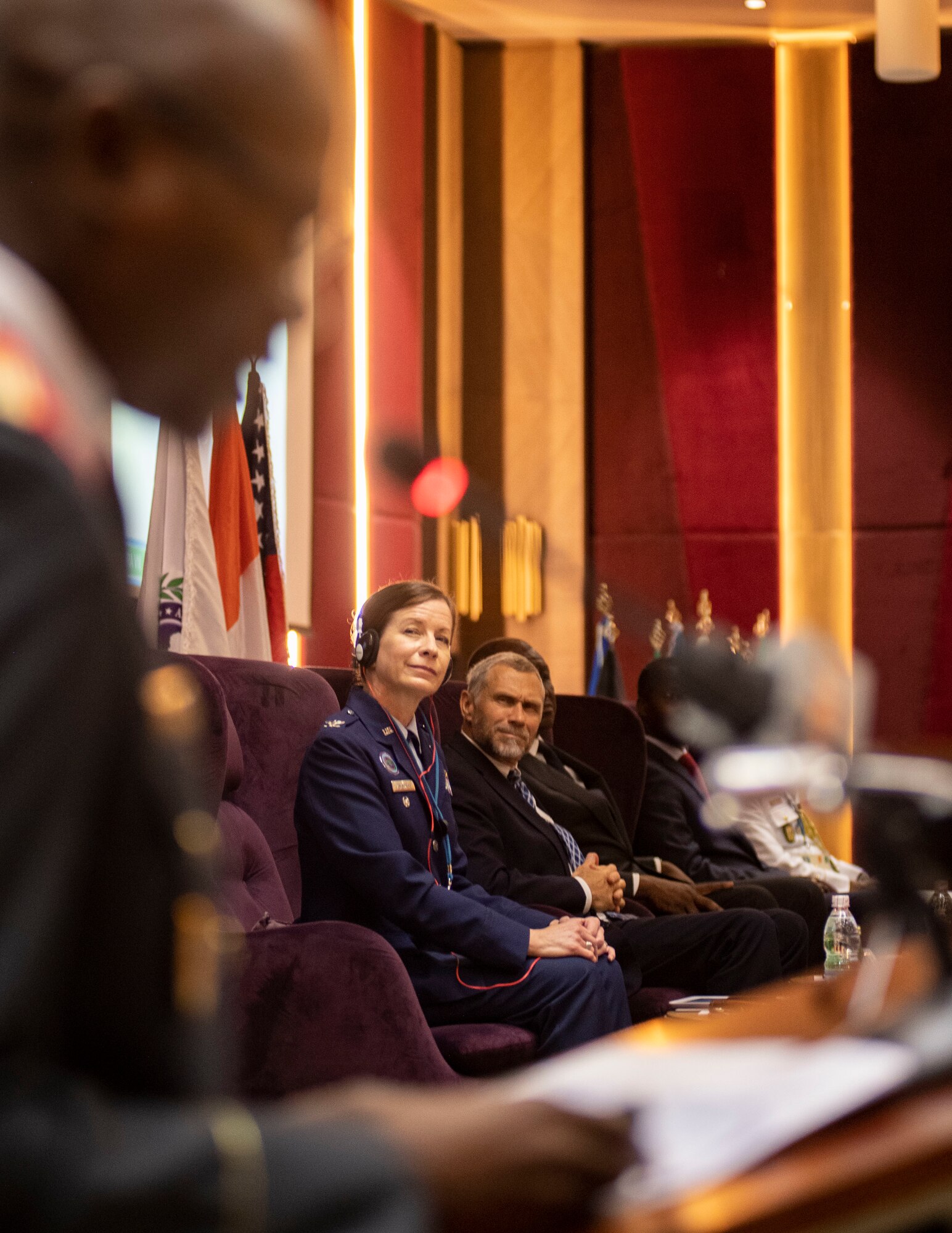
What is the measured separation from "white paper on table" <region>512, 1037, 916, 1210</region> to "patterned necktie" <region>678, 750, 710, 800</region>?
3.52 m

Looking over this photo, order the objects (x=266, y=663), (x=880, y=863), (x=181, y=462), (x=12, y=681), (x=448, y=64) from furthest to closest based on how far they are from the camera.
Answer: (x=448, y=64), (x=181, y=462), (x=266, y=663), (x=880, y=863), (x=12, y=681)

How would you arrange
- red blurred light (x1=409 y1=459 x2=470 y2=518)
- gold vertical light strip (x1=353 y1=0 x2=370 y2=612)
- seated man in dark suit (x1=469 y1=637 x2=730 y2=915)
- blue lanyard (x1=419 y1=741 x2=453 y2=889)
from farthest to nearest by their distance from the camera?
gold vertical light strip (x1=353 y1=0 x2=370 y2=612) < red blurred light (x1=409 y1=459 x2=470 y2=518) < seated man in dark suit (x1=469 y1=637 x2=730 y2=915) < blue lanyard (x1=419 y1=741 x2=453 y2=889)

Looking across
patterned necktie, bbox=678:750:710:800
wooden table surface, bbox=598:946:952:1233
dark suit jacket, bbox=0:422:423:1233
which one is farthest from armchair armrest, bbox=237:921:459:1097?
patterned necktie, bbox=678:750:710:800

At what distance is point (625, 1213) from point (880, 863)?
0.46m

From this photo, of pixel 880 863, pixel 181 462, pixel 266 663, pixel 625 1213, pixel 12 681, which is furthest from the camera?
pixel 181 462

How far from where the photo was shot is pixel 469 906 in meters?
2.71

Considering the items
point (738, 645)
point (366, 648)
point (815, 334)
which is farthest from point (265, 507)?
point (815, 334)

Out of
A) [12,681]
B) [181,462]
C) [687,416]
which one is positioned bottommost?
[12,681]

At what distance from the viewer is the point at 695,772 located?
174 inches

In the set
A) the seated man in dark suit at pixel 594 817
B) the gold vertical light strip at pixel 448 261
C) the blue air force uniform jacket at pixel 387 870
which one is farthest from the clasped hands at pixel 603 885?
the gold vertical light strip at pixel 448 261

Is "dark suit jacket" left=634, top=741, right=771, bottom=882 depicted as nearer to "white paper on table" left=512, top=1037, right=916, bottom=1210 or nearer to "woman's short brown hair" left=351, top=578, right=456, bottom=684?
"woman's short brown hair" left=351, top=578, right=456, bottom=684

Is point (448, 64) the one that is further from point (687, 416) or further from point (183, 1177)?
point (183, 1177)

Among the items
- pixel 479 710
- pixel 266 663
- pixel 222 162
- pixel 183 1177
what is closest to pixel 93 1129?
pixel 183 1177

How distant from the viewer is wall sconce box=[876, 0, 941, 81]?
409 centimetres
